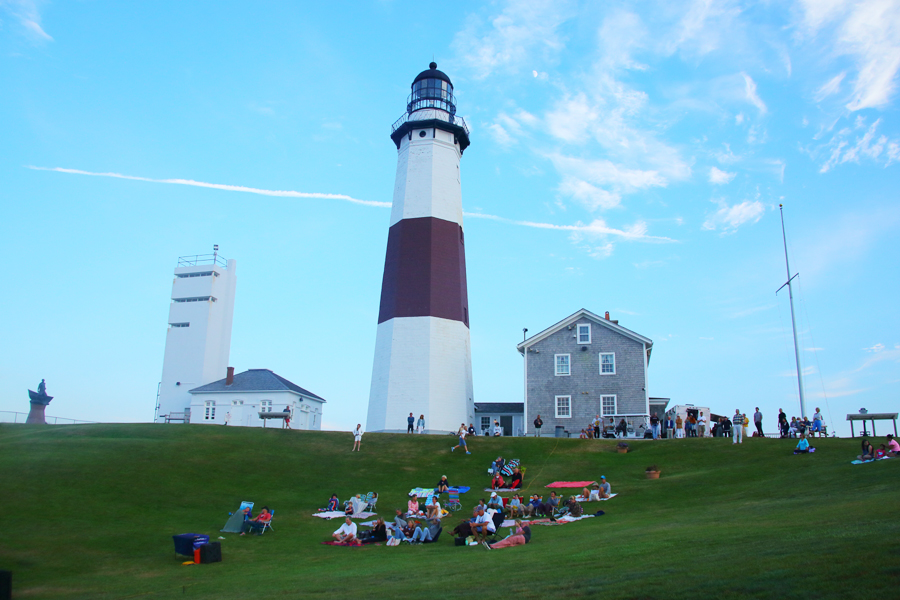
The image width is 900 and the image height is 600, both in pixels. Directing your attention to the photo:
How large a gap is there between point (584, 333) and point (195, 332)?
3138 centimetres

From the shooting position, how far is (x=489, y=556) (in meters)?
15.2

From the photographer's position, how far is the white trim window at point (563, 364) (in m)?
43.8

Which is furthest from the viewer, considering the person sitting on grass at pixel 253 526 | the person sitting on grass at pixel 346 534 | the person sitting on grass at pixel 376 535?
the person sitting on grass at pixel 253 526

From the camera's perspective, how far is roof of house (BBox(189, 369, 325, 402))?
161 feet

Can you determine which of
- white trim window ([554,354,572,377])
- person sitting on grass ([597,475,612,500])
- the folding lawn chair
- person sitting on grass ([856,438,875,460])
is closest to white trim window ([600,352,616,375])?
white trim window ([554,354,572,377])

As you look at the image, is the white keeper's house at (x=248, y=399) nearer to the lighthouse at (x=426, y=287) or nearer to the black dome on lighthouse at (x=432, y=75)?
the lighthouse at (x=426, y=287)

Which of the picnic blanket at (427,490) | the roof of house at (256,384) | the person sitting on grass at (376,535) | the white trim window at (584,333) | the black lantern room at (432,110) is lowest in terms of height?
Answer: the person sitting on grass at (376,535)

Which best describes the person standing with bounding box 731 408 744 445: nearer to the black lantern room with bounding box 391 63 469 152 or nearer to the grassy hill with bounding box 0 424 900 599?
the grassy hill with bounding box 0 424 900 599

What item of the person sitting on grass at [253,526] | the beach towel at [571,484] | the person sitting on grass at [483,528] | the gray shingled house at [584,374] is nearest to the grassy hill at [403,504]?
the beach towel at [571,484]

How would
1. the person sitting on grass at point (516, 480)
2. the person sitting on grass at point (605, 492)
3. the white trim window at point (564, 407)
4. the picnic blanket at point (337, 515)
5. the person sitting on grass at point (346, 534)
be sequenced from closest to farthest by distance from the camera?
the person sitting on grass at point (346, 534) < the picnic blanket at point (337, 515) < the person sitting on grass at point (605, 492) < the person sitting on grass at point (516, 480) < the white trim window at point (564, 407)

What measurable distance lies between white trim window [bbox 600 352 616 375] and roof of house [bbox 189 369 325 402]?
71.8 feet

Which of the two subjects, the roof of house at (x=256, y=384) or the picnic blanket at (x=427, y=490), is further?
the roof of house at (x=256, y=384)

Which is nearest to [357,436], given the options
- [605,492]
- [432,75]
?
[605,492]

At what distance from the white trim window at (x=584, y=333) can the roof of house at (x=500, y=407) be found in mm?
9375
